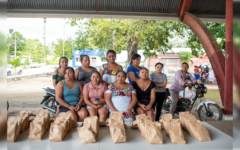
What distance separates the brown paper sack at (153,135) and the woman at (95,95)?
1.84 metres

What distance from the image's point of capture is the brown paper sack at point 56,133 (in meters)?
1.67

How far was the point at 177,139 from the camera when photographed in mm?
1666

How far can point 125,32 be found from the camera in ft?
41.7

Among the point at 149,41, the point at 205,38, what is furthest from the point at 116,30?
the point at 205,38

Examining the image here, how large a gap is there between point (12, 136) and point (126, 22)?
35.6 feet

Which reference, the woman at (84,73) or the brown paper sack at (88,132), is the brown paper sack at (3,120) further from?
the woman at (84,73)

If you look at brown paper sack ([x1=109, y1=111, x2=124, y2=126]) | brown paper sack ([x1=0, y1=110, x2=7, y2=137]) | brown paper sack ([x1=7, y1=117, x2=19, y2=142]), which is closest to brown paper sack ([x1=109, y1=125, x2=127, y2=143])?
brown paper sack ([x1=109, y1=111, x2=124, y2=126])

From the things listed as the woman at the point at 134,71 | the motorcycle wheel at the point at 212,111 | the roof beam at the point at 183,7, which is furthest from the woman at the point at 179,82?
the roof beam at the point at 183,7

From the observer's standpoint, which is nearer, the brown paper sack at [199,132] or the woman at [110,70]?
the brown paper sack at [199,132]

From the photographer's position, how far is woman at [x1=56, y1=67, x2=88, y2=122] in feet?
11.7

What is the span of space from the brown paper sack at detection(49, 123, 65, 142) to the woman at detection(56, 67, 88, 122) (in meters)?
1.79

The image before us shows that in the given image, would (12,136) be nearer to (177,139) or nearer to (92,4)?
(177,139)

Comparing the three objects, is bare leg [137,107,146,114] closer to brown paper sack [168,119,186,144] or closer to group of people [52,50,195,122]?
group of people [52,50,195,122]

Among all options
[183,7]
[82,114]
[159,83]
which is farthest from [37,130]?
[183,7]
